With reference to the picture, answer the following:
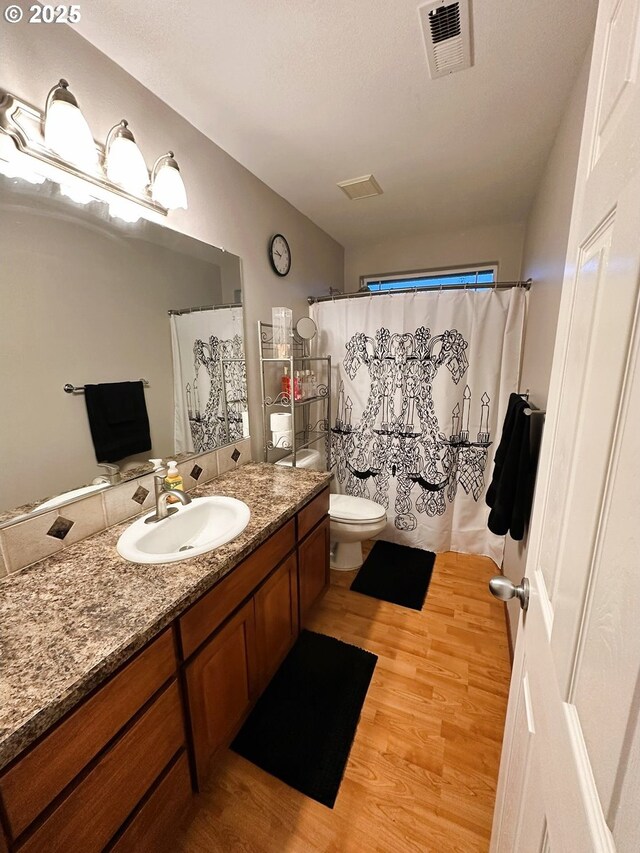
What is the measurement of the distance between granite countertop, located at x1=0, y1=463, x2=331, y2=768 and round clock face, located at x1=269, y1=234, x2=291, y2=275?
1.60 meters

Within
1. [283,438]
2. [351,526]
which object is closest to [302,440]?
[283,438]

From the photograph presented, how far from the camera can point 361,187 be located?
78.2 inches

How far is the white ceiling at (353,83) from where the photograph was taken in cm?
105

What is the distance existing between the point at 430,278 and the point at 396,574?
7.90ft

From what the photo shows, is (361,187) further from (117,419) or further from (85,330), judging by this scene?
(117,419)

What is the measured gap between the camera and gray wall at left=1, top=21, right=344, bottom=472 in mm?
1001

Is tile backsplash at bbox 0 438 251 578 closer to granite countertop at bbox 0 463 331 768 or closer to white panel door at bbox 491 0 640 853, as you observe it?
granite countertop at bbox 0 463 331 768

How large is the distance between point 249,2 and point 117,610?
5.86 ft

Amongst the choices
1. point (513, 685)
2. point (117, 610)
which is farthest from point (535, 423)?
point (117, 610)

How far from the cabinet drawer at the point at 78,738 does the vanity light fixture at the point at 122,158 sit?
4.90 feet

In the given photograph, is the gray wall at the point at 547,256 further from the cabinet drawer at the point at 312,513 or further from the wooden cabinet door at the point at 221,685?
the wooden cabinet door at the point at 221,685

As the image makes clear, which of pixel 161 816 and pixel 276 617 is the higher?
pixel 276 617

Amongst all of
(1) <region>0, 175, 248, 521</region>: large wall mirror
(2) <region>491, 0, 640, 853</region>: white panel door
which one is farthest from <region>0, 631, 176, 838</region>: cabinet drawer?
(2) <region>491, 0, 640, 853</region>: white panel door

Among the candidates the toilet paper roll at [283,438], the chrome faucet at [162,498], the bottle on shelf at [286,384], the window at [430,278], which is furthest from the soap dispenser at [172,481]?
the window at [430,278]
